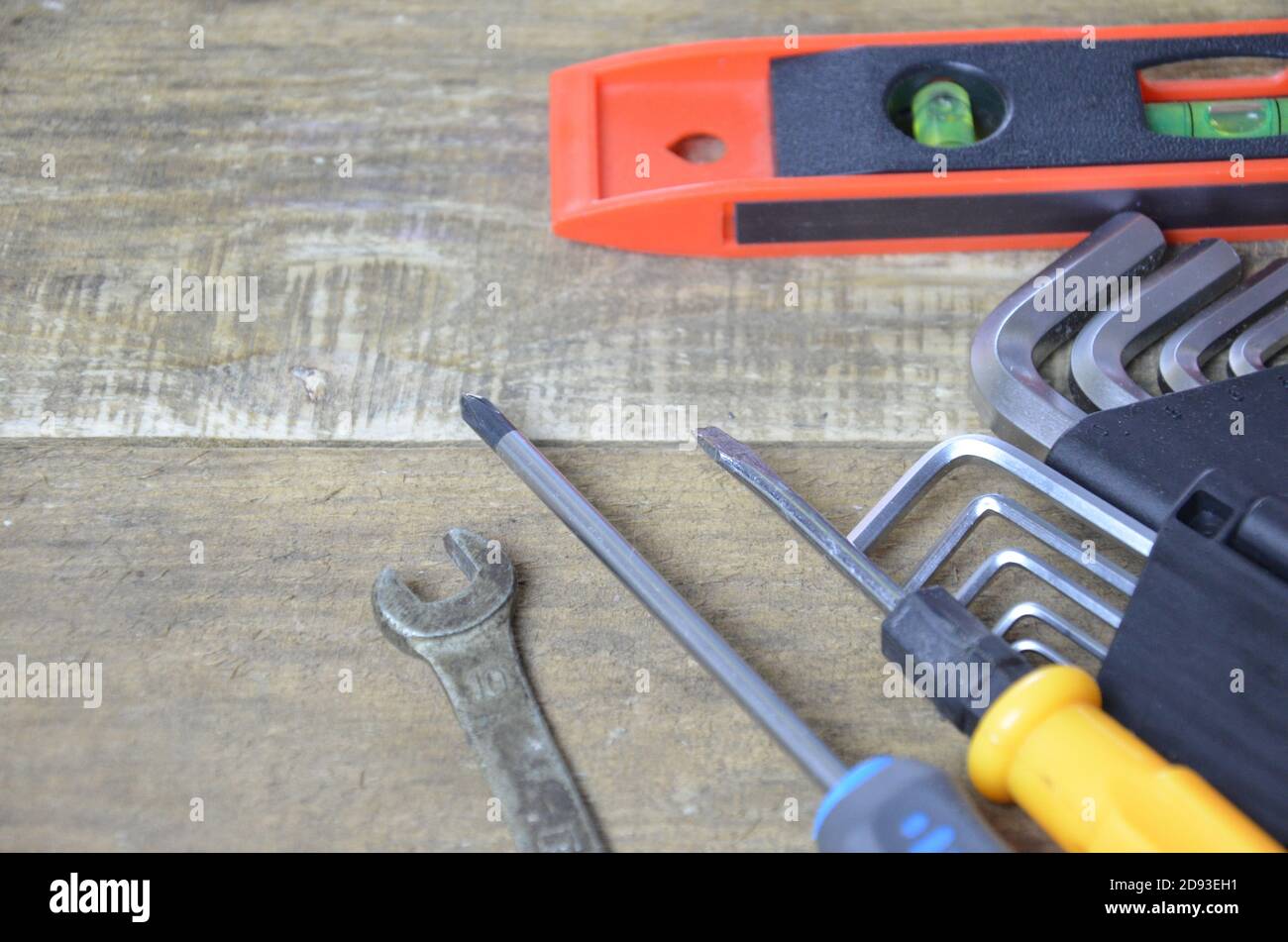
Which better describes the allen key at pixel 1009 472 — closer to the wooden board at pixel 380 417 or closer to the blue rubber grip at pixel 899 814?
the wooden board at pixel 380 417

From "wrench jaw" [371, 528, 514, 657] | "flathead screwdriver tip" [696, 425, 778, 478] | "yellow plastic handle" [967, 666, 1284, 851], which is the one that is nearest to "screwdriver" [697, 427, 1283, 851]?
"yellow plastic handle" [967, 666, 1284, 851]

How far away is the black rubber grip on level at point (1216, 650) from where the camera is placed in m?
0.65

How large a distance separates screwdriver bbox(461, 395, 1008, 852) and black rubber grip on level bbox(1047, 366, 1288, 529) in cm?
16

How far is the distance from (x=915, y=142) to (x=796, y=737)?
477 mm

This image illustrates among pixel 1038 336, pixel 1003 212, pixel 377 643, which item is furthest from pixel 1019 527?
pixel 377 643

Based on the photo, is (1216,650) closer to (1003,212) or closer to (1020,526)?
(1020,526)

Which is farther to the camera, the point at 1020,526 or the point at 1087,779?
the point at 1020,526

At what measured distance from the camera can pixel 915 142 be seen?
0.93 m

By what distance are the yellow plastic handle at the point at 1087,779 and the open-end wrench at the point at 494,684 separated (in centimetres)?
23

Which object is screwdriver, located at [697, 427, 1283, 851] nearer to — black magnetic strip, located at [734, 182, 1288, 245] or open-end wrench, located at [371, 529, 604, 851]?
open-end wrench, located at [371, 529, 604, 851]

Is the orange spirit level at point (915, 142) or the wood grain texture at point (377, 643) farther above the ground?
the orange spirit level at point (915, 142)

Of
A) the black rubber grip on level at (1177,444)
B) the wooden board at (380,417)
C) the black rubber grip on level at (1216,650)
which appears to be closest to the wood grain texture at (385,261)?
the wooden board at (380,417)

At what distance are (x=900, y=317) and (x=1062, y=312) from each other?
0.11 m

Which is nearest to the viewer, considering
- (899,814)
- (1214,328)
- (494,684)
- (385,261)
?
(899,814)
